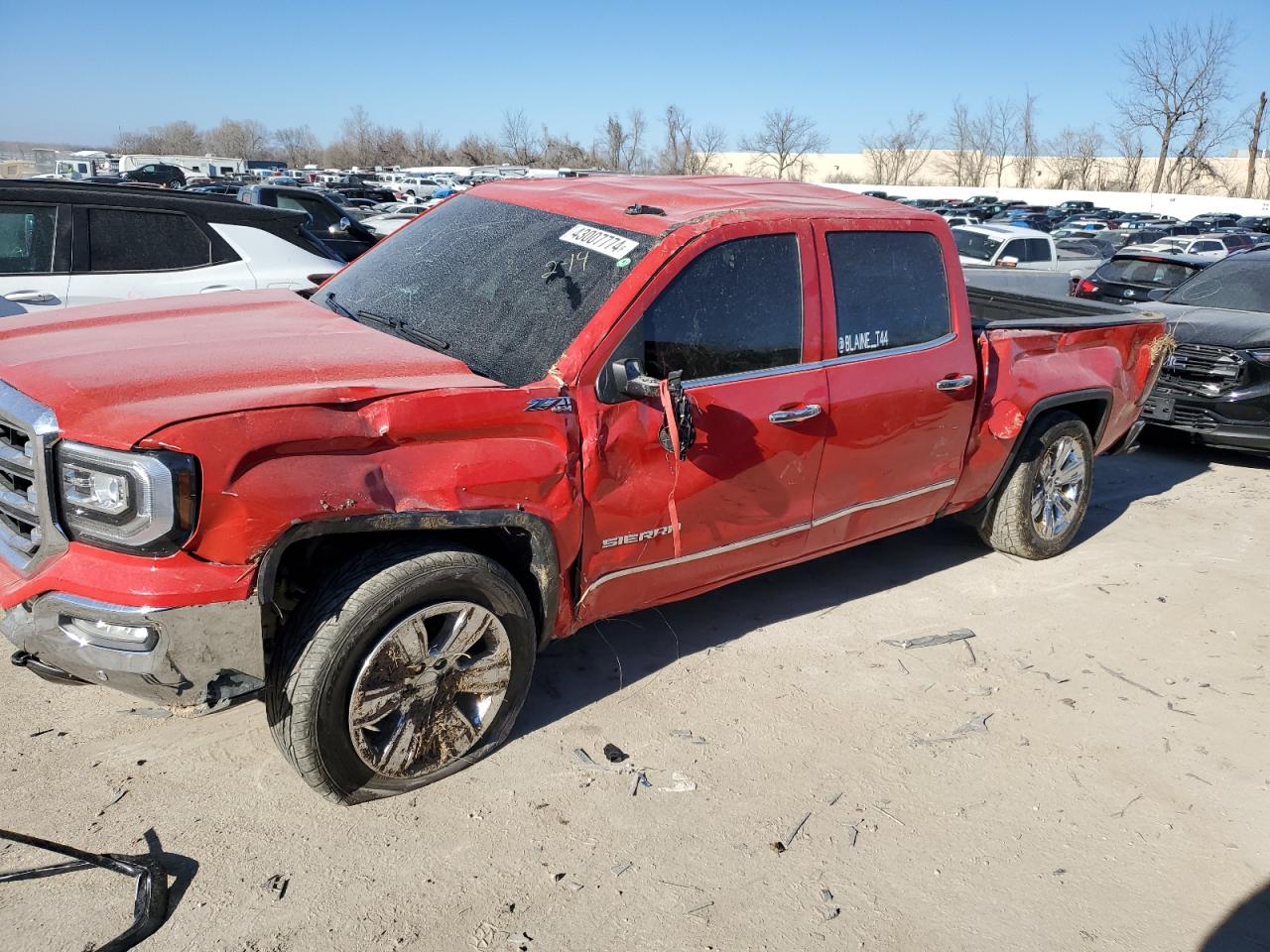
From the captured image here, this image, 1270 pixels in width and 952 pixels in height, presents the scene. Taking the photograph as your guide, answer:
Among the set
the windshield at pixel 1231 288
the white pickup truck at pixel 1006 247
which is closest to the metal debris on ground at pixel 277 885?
the windshield at pixel 1231 288

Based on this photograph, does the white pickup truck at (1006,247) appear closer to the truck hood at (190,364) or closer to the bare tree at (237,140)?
the truck hood at (190,364)

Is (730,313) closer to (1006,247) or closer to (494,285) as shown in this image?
(494,285)

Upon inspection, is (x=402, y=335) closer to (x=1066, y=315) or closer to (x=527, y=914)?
(x=527, y=914)

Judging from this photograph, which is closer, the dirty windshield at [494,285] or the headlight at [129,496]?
the headlight at [129,496]

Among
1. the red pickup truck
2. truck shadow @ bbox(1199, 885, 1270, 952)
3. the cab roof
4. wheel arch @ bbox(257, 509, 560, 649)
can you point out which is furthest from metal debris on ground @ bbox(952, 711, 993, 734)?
the cab roof

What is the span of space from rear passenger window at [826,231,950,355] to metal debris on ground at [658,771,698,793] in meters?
1.74

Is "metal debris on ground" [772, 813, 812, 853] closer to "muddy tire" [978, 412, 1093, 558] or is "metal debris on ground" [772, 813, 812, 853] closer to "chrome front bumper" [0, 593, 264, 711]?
"chrome front bumper" [0, 593, 264, 711]

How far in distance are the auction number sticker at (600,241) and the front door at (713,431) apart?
21 cm

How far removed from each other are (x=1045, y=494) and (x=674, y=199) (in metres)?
2.82

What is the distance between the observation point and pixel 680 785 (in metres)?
3.37

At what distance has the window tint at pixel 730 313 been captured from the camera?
349 centimetres

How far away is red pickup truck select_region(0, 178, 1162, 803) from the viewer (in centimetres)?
263

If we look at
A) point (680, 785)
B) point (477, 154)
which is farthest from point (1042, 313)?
point (477, 154)

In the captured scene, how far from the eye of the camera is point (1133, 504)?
6852 millimetres
